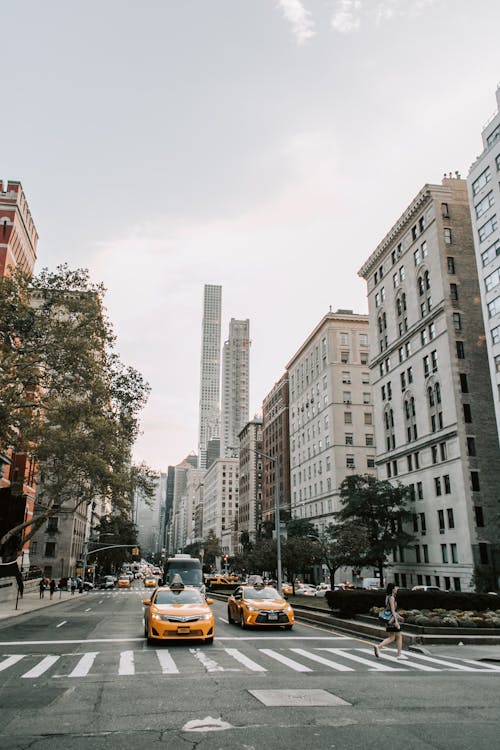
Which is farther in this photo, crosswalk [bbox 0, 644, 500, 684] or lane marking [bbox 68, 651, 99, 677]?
crosswalk [bbox 0, 644, 500, 684]

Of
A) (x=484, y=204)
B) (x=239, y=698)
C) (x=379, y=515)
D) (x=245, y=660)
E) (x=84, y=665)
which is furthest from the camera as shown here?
(x=379, y=515)

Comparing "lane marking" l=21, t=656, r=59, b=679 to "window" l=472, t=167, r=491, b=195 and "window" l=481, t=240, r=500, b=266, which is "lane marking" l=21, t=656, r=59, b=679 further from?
"window" l=472, t=167, r=491, b=195

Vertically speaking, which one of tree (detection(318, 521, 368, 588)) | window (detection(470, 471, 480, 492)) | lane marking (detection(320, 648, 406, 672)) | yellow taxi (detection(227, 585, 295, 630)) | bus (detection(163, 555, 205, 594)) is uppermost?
window (detection(470, 471, 480, 492))

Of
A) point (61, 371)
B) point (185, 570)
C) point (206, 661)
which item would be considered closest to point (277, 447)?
point (185, 570)

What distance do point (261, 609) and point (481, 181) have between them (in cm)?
4853

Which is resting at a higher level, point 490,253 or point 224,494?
point 490,253

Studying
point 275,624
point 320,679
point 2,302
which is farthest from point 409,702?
point 2,302

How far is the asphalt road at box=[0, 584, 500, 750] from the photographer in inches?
269

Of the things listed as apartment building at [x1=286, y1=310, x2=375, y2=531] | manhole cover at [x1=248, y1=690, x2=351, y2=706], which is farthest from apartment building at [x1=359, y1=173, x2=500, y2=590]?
manhole cover at [x1=248, y1=690, x2=351, y2=706]

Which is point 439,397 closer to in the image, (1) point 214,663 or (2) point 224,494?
(1) point 214,663

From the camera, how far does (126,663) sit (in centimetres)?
1281

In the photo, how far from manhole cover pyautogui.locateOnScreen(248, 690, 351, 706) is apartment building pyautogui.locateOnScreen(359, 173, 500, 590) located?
46.9 meters

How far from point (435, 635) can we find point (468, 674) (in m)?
5.88

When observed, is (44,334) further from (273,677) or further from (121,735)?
(121,735)
